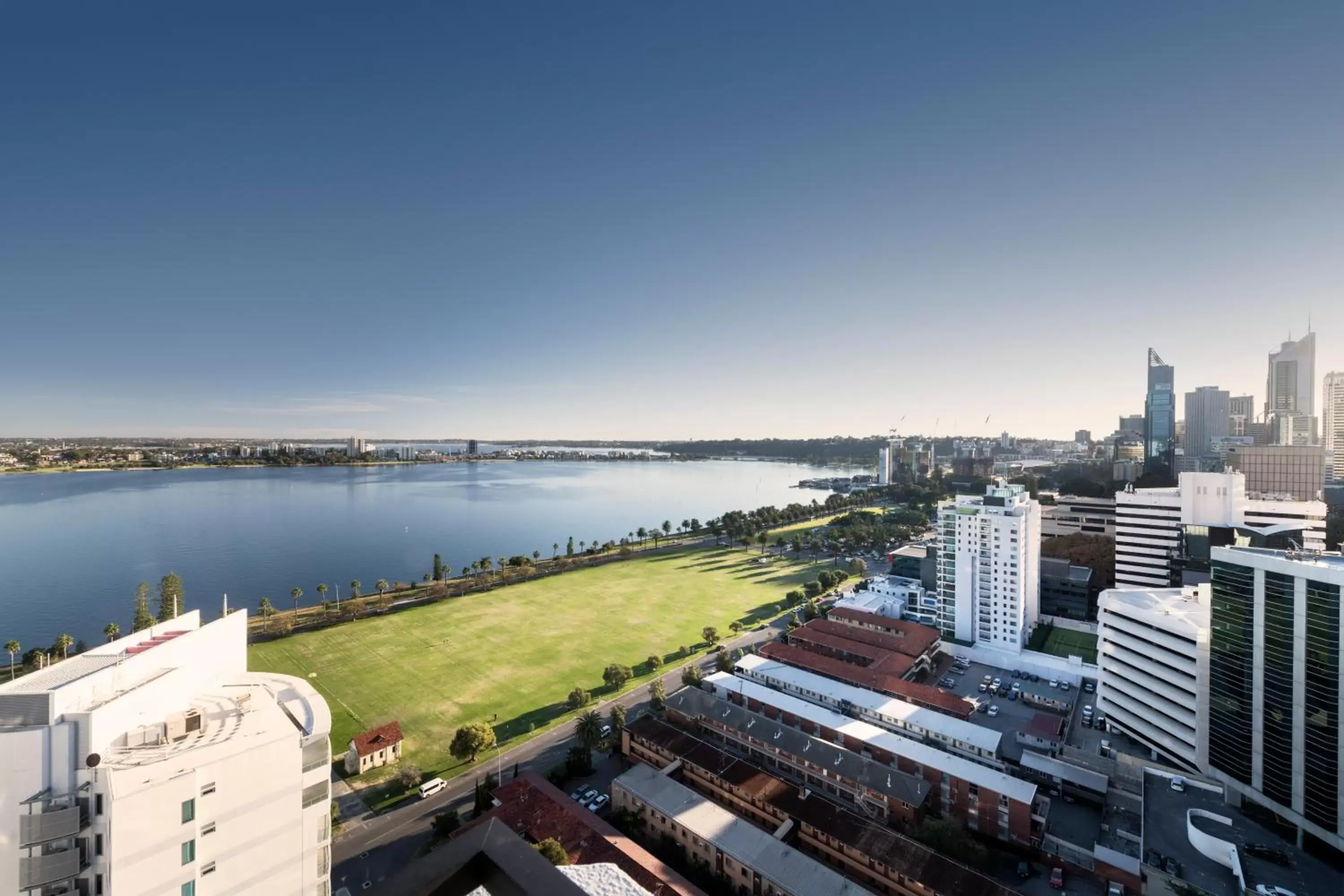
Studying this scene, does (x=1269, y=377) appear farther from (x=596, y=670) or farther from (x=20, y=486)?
(x=20, y=486)

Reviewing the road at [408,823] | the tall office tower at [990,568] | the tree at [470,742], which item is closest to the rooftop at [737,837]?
the road at [408,823]

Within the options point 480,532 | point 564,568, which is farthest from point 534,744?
point 480,532

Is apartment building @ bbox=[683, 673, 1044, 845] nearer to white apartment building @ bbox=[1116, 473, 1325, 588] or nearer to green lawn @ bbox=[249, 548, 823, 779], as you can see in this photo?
green lawn @ bbox=[249, 548, 823, 779]

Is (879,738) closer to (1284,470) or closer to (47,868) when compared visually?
(47,868)

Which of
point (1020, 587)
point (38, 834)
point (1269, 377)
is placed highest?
point (1269, 377)

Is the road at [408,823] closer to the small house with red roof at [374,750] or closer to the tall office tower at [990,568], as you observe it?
the small house with red roof at [374,750]

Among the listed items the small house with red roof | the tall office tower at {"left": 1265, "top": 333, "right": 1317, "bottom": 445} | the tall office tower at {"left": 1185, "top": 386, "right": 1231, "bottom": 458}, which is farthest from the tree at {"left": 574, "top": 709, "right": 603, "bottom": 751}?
the tall office tower at {"left": 1185, "top": 386, "right": 1231, "bottom": 458}
